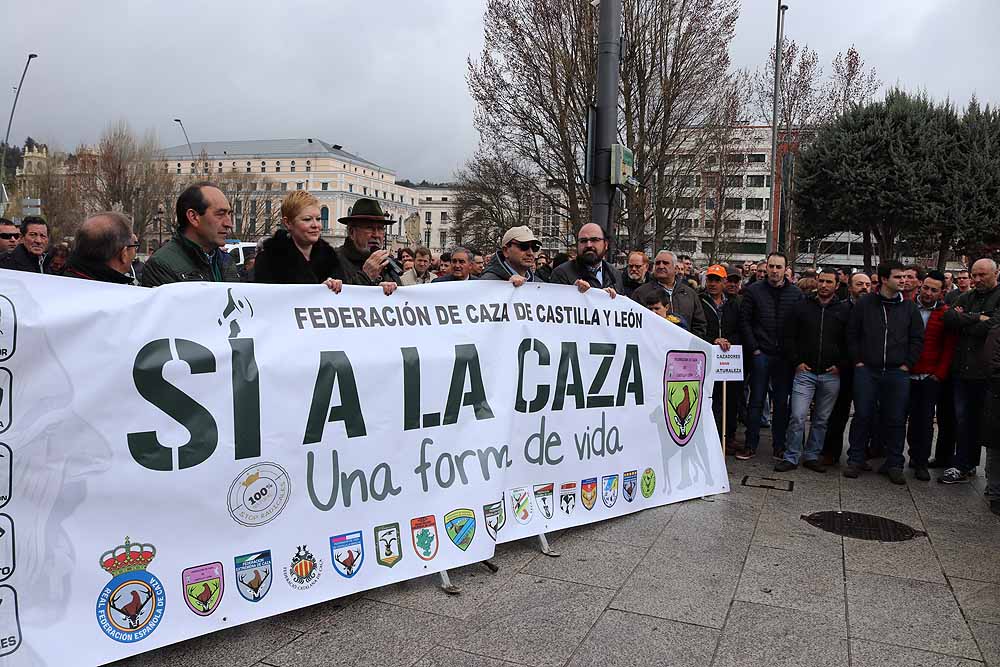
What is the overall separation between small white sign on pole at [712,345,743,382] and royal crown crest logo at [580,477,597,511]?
69.3 inches

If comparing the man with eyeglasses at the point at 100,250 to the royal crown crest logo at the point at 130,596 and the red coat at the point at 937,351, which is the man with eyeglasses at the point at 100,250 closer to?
the royal crown crest logo at the point at 130,596

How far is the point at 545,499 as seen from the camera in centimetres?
493

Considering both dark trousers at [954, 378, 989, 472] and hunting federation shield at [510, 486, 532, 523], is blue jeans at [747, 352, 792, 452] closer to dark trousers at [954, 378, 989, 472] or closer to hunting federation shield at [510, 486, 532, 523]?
dark trousers at [954, 378, 989, 472]

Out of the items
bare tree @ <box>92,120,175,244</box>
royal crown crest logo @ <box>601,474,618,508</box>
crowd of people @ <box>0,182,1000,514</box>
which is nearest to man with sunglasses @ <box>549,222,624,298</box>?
crowd of people @ <box>0,182,1000,514</box>

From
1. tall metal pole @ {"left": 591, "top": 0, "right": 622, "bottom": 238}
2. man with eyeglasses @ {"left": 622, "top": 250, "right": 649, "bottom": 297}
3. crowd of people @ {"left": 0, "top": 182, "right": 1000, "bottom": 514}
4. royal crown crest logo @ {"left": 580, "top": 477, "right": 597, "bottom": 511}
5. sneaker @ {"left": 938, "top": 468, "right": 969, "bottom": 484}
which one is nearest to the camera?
royal crown crest logo @ {"left": 580, "top": 477, "right": 597, "bottom": 511}

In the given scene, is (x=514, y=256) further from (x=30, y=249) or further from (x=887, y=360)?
(x=30, y=249)

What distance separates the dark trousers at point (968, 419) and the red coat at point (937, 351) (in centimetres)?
19

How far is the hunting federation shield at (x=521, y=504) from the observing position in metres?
4.72

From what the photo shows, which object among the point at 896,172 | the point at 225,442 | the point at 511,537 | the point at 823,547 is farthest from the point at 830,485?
the point at 896,172

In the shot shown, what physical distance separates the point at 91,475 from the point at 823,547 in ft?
14.4

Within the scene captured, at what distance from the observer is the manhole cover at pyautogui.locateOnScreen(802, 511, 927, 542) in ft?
17.9

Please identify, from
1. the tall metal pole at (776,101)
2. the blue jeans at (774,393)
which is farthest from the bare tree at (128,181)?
the blue jeans at (774,393)

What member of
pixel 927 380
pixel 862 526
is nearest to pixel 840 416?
pixel 927 380

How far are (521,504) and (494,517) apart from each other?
0.86 feet
